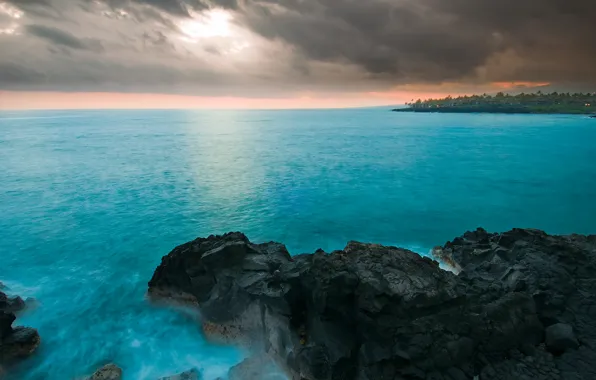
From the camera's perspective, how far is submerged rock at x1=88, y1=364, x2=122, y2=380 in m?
13.6

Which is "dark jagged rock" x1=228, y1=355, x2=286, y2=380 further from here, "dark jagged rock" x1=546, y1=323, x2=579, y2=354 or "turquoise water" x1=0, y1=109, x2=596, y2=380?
"dark jagged rock" x1=546, y1=323, x2=579, y2=354

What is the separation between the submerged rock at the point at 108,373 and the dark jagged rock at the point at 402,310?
392 centimetres

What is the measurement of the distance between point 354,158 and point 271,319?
186 ft

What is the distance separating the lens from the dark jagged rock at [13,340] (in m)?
14.2

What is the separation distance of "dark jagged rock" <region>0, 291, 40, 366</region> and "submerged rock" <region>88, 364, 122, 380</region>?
154 inches

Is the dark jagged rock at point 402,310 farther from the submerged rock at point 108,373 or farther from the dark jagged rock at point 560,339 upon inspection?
the submerged rock at point 108,373

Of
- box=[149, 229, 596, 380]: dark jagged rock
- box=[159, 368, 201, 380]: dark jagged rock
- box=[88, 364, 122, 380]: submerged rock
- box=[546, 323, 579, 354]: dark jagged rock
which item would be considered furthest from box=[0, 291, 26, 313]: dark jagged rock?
box=[546, 323, 579, 354]: dark jagged rock

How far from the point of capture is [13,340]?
14.6 meters

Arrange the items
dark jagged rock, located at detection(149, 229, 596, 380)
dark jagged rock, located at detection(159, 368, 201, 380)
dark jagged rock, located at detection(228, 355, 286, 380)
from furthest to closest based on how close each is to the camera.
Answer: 1. dark jagged rock, located at detection(159, 368, 201, 380)
2. dark jagged rock, located at detection(228, 355, 286, 380)
3. dark jagged rock, located at detection(149, 229, 596, 380)

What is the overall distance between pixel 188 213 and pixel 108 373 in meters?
22.4

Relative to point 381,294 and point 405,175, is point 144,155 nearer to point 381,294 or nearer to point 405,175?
point 405,175

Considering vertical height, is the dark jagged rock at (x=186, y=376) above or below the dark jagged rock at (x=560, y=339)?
below

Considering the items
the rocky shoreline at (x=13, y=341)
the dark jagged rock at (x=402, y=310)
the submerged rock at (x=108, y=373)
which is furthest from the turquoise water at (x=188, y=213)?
the dark jagged rock at (x=402, y=310)

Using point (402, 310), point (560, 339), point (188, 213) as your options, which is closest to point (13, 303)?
point (188, 213)
